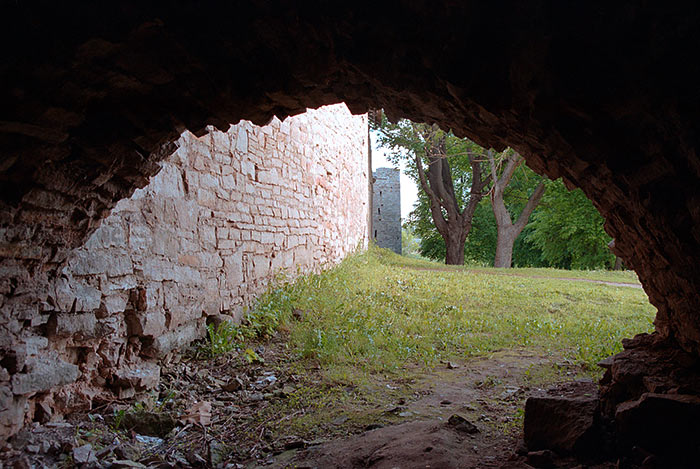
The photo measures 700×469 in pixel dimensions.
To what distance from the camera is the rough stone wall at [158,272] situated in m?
2.75

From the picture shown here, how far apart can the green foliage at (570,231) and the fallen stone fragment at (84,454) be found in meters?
16.7

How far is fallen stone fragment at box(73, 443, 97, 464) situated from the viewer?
2.55m

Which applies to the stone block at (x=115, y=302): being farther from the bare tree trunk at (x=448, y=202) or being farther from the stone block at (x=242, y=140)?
the bare tree trunk at (x=448, y=202)

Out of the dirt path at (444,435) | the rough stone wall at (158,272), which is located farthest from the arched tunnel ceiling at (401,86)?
the dirt path at (444,435)

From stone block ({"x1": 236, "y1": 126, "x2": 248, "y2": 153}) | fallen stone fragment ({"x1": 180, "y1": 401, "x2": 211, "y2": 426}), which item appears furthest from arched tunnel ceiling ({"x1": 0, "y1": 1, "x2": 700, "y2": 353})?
stone block ({"x1": 236, "y1": 126, "x2": 248, "y2": 153})

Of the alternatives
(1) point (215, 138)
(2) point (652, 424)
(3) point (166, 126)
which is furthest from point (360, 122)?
(2) point (652, 424)

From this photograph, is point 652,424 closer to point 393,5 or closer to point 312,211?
point 393,5

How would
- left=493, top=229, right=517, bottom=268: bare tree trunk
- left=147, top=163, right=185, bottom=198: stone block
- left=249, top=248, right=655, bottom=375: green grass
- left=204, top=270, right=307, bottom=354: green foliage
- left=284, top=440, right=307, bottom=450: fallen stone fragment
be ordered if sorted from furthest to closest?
left=493, top=229, right=517, bottom=268: bare tree trunk → left=249, top=248, right=655, bottom=375: green grass → left=204, top=270, right=307, bottom=354: green foliage → left=147, top=163, right=185, bottom=198: stone block → left=284, top=440, right=307, bottom=450: fallen stone fragment

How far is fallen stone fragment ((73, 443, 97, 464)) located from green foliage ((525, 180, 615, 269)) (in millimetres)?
16661

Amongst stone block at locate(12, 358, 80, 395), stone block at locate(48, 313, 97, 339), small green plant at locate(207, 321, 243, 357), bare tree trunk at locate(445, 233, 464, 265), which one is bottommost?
small green plant at locate(207, 321, 243, 357)

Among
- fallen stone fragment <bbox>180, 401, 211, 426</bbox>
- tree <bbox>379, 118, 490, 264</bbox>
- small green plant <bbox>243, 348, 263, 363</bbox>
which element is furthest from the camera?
tree <bbox>379, 118, 490, 264</bbox>

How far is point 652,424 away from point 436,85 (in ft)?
6.12

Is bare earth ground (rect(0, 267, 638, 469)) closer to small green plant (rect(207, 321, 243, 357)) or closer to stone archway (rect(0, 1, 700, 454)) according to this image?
small green plant (rect(207, 321, 243, 357))

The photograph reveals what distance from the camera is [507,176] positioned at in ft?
47.5
